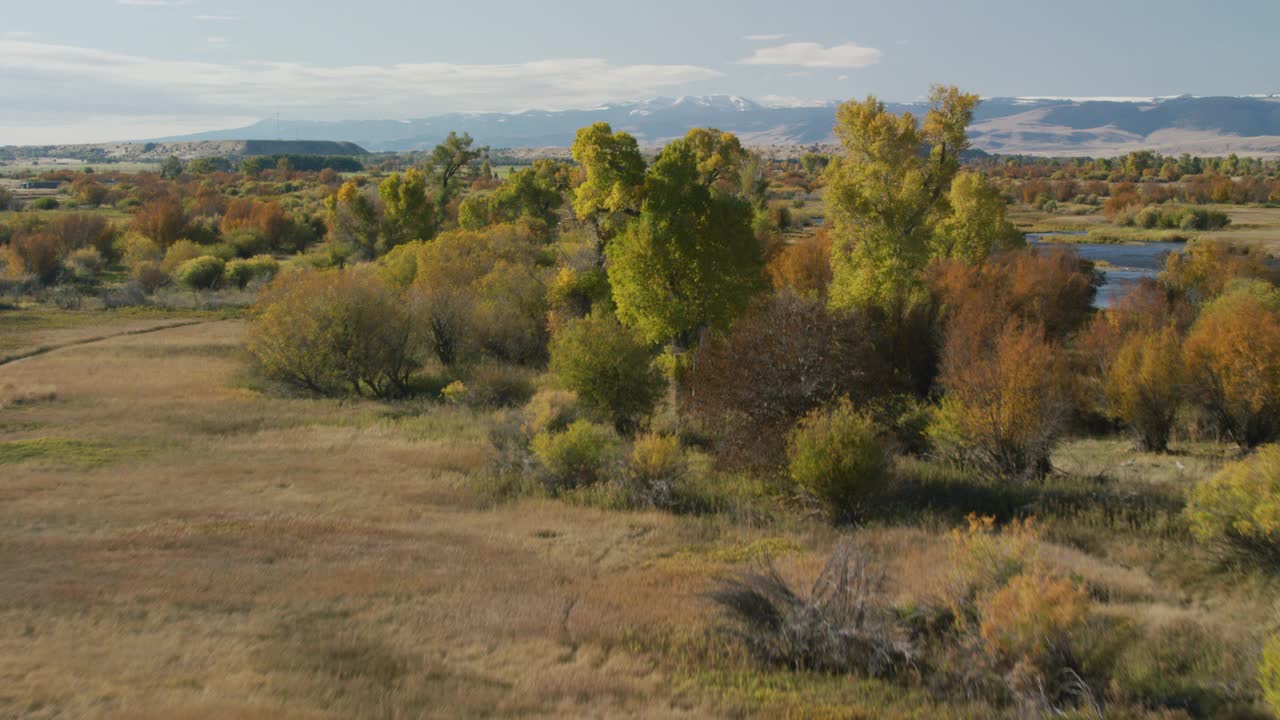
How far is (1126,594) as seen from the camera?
1242 cm

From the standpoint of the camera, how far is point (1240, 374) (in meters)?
23.2

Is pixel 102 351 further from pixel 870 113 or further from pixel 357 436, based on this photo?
pixel 870 113

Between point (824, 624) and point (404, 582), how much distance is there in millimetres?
6308

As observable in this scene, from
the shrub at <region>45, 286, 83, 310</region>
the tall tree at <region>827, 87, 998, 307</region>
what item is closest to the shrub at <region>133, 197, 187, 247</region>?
the shrub at <region>45, 286, 83, 310</region>

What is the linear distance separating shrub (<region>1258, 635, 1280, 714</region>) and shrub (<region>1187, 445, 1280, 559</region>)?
5.44 metres

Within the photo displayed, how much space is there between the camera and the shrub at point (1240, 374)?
22.8 metres

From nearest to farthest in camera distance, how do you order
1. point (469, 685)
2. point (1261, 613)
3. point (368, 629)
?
point (469, 685)
point (368, 629)
point (1261, 613)

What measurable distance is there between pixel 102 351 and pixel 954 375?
36159 millimetres

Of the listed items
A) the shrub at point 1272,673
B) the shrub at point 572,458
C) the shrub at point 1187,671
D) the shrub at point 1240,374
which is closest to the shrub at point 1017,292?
the shrub at point 1240,374

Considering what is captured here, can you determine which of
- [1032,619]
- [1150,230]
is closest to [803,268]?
[1032,619]

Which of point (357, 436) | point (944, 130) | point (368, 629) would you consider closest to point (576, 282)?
point (357, 436)

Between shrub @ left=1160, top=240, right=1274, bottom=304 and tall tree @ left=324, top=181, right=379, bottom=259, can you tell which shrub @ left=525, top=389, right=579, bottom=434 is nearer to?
shrub @ left=1160, top=240, right=1274, bottom=304

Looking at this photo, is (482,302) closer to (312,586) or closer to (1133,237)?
(312,586)

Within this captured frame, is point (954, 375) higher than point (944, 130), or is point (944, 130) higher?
point (944, 130)
